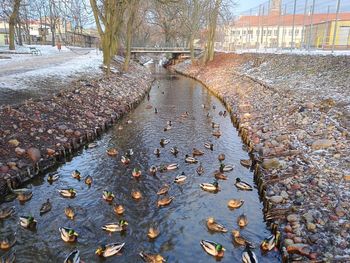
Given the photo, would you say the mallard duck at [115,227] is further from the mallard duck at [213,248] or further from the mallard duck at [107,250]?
the mallard duck at [213,248]

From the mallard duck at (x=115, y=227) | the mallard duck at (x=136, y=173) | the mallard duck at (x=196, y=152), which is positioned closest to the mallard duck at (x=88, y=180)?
the mallard duck at (x=136, y=173)

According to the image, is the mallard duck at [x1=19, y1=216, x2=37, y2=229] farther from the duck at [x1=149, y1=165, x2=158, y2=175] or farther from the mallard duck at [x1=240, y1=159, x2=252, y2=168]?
the mallard duck at [x1=240, y1=159, x2=252, y2=168]

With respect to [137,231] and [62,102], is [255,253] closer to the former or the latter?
[137,231]

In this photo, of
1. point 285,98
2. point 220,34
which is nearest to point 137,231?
point 285,98

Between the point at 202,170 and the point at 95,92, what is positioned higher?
→ the point at 95,92

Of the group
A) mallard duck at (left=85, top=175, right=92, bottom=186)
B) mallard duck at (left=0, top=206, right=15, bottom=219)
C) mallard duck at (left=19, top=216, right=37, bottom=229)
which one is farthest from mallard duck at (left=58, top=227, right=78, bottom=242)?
mallard duck at (left=85, top=175, right=92, bottom=186)

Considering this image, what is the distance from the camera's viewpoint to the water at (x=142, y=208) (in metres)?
8.30

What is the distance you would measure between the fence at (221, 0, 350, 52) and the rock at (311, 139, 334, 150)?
18457mm

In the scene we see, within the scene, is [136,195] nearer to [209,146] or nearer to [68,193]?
[68,193]

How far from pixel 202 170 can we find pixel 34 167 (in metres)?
6.23

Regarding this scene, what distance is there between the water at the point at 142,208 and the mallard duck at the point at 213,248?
141 mm

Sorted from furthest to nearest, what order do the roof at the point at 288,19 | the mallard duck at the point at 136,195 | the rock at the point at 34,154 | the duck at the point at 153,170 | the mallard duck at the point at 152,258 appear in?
the roof at the point at 288,19
the rock at the point at 34,154
the duck at the point at 153,170
the mallard duck at the point at 136,195
the mallard duck at the point at 152,258

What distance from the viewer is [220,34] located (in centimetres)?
7394

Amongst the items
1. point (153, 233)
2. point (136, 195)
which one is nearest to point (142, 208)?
point (136, 195)
